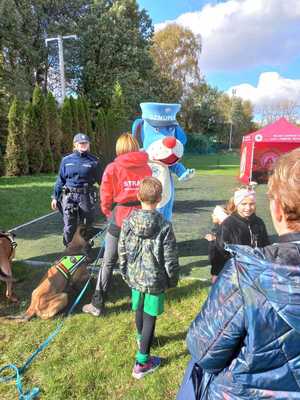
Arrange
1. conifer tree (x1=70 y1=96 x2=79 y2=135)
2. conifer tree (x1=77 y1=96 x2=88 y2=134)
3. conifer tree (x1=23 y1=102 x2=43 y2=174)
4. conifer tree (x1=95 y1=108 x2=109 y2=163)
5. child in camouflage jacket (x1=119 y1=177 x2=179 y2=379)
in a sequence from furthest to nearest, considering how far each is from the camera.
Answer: conifer tree (x1=95 y1=108 x2=109 y2=163)
conifer tree (x1=77 y1=96 x2=88 y2=134)
conifer tree (x1=70 y1=96 x2=79 y2=135)
conifer tree (x1=23 y1=102 x2=43 y2=174)
child in camouflage jacket (x1=119 y1=177 x2=179 y2=379)

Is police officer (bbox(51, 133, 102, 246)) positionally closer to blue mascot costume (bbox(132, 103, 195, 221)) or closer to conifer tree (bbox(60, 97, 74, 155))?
blue mascot costume (bbox(132, 103, 195, 221))

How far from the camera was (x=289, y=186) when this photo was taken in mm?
1164

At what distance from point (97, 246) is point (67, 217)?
46.3 inches

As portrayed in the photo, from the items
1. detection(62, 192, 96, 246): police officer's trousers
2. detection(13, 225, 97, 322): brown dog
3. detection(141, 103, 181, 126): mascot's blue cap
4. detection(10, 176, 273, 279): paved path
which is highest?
detection(141, 103, 181, 126): mascot's blue cap

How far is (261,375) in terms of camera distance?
1.19 metres

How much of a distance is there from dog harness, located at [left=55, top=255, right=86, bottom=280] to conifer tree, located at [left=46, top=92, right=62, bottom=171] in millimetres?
12951

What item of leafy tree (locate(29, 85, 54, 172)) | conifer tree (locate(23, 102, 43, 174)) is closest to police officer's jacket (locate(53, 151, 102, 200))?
conifer tree (locate(23, 102, 43, 174))

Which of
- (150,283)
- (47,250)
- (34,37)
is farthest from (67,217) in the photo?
(34,37)

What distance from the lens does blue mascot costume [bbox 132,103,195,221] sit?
4629 mm

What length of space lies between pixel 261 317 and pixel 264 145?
47.5ft

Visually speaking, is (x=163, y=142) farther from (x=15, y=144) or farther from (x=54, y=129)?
(x=54, y=129)

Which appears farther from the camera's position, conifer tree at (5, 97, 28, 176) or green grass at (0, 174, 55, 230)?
conifer tree at (5, 97, 28, 176)

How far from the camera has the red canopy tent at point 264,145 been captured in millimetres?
11562

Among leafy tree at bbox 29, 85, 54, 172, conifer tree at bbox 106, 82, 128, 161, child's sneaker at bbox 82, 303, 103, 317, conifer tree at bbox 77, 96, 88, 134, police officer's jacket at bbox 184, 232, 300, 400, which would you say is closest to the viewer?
police officer's jacket at bbox 184, 232, 300, 400
